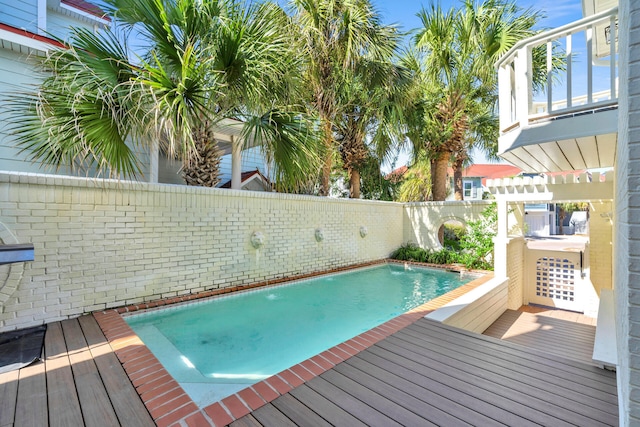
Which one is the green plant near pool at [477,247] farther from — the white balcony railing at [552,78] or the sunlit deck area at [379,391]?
the sunlit deck area at [379,391]

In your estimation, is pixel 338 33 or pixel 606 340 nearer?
pixel 606 340

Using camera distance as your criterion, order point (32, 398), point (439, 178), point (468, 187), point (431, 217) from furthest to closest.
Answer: point (468, 187) < point (439, 178) < point (431, 217) < point (32, 398)

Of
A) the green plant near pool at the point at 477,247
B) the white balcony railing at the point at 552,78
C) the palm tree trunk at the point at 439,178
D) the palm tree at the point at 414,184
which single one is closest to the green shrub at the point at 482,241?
the green plant near pool at the point at 477,247

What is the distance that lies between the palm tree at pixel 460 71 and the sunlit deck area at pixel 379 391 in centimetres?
890

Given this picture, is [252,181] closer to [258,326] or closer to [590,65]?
[258,326]

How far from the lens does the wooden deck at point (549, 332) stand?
468cm

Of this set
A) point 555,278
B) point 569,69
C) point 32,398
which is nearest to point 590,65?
point 569,69


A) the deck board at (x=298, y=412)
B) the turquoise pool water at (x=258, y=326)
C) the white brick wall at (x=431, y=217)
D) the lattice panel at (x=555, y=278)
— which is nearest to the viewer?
the deck board at (x=298, y=412)

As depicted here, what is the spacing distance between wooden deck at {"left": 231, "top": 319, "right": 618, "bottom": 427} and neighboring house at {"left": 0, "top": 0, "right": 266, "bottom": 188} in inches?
140

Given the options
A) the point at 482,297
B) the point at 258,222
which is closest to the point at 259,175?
the point at 258,222

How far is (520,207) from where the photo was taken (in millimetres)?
8453

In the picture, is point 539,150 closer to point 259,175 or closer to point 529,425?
point 529,425

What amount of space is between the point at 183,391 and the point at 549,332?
20.3ft

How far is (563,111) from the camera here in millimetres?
2994
